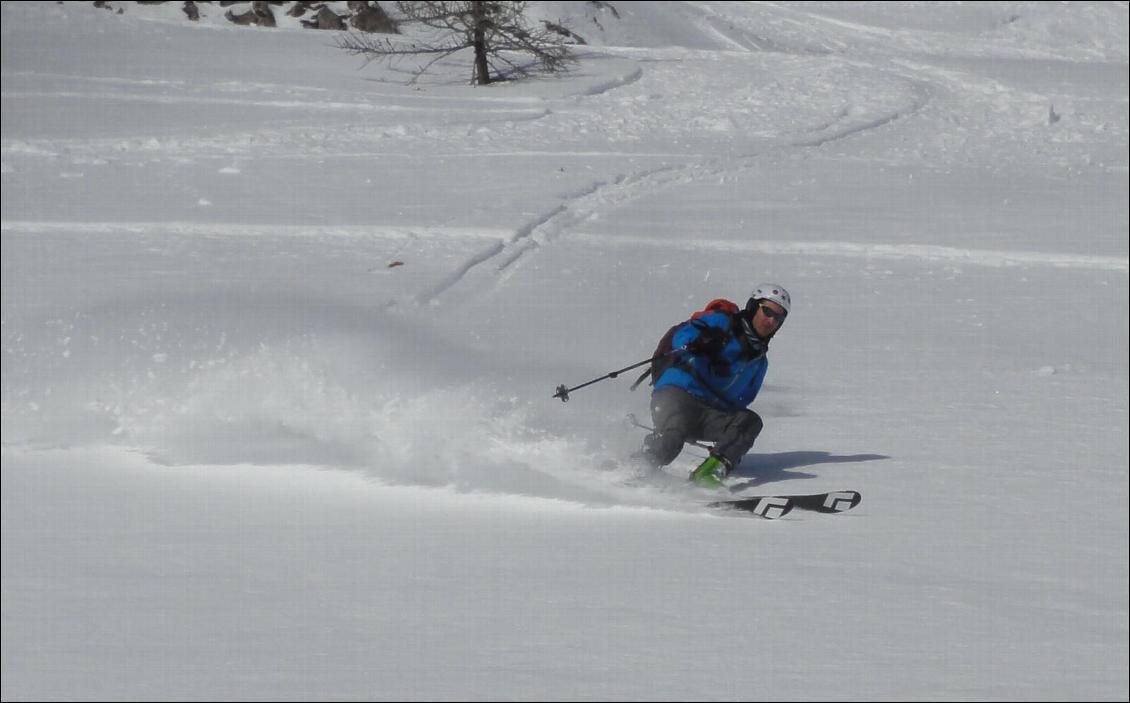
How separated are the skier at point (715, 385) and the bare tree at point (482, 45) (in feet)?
67.5

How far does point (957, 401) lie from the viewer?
365 inches

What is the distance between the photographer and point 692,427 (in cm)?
734

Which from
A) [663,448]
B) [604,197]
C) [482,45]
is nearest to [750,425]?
[663,448]

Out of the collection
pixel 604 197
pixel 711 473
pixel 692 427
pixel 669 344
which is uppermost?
pixel 669 344

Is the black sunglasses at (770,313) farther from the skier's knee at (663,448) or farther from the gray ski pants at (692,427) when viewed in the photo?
the skier's knee at (663,448)

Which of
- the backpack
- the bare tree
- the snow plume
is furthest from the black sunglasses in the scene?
the bare tree

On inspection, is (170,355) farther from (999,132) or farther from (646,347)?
(999,132)

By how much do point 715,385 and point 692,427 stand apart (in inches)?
10.4

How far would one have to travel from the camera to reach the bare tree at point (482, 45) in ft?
91.0

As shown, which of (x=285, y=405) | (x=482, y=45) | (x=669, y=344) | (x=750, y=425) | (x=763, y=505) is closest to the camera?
(x=763, y=505)

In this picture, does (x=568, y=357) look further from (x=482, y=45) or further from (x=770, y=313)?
(x=482, y=45)

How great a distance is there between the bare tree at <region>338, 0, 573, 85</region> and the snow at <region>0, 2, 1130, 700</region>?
5.32ft

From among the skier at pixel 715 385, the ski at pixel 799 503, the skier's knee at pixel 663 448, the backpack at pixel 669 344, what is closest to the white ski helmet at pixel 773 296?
the skier at pixel 715 385

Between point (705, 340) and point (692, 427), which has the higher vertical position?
point (705, 340)
